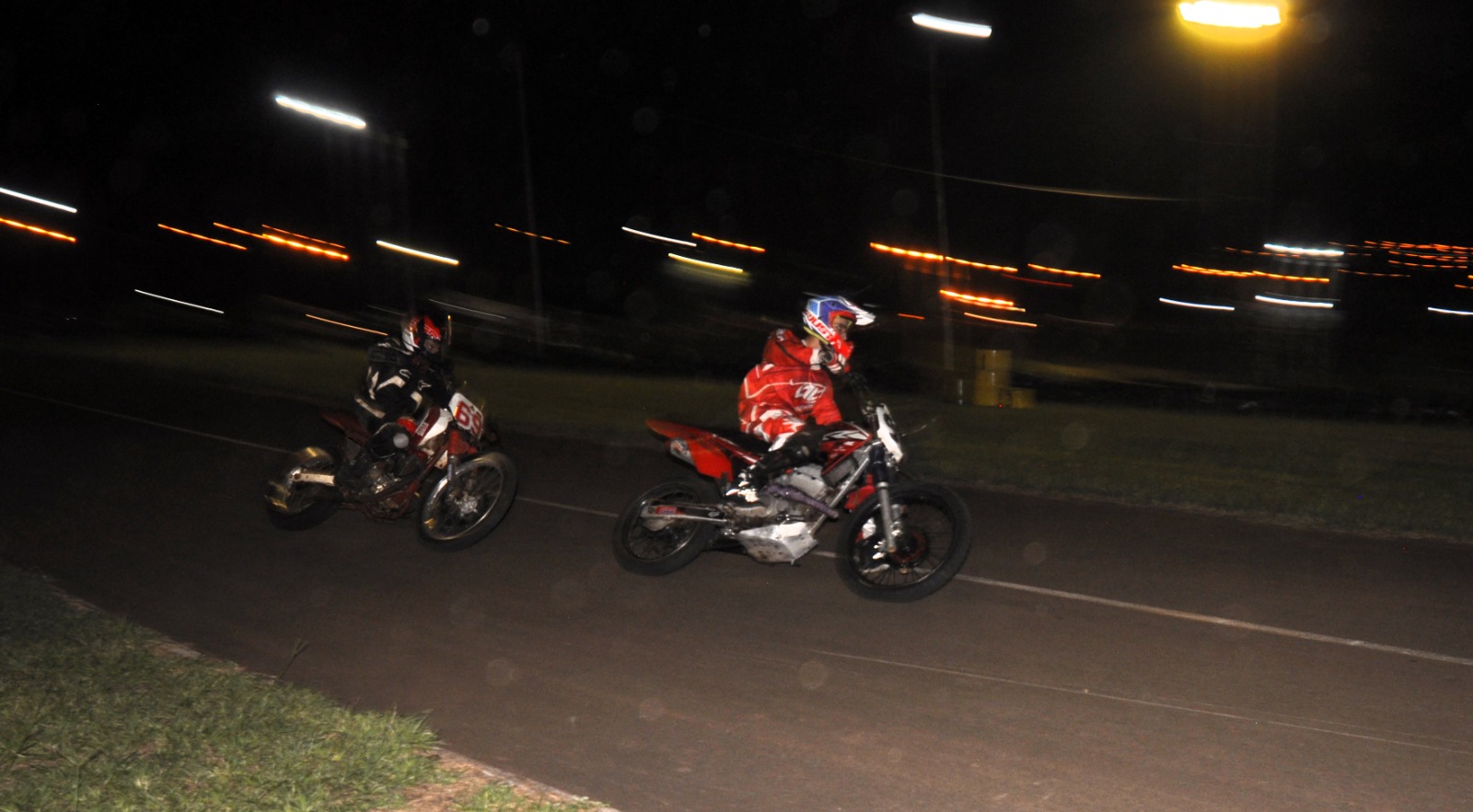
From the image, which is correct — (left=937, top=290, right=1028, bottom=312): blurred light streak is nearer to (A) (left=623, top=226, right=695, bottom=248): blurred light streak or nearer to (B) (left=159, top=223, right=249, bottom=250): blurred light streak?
(A) (left=623, top=226, right=695, bottom=248): blurred light streak

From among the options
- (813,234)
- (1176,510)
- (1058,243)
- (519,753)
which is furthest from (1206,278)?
(519,753)

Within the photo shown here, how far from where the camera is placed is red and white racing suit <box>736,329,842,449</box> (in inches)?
325

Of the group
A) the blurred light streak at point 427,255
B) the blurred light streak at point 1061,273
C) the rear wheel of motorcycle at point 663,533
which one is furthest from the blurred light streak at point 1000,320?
the rear wheel of motorcycle at point 663,533

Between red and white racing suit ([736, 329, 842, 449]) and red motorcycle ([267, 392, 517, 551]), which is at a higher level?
red and white racing suit ([736, 329, 842, 449])

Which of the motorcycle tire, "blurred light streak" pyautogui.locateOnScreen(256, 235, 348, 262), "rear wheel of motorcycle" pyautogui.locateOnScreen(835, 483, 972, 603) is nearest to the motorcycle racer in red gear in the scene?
"rear wheel of motorcycle" pyautogui.locateOnScreen(835, 483, 972, 603)

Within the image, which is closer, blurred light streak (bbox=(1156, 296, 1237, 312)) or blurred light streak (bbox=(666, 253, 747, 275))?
blurred light streak (bbox=(1156, 296, 1237, 312))

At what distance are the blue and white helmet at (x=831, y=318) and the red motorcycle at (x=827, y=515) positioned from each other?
0.34 metres

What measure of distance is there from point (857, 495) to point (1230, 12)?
31.6ft

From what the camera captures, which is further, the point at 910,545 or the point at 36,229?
the point at 36,229

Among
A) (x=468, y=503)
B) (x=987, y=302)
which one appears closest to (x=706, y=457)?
(x=468, y=503)

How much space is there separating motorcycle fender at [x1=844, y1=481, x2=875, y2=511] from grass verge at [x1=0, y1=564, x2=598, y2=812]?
11.4 ft

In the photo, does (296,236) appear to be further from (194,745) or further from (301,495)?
(194,745)

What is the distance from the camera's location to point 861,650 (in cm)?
706

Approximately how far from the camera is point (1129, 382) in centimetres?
2634
